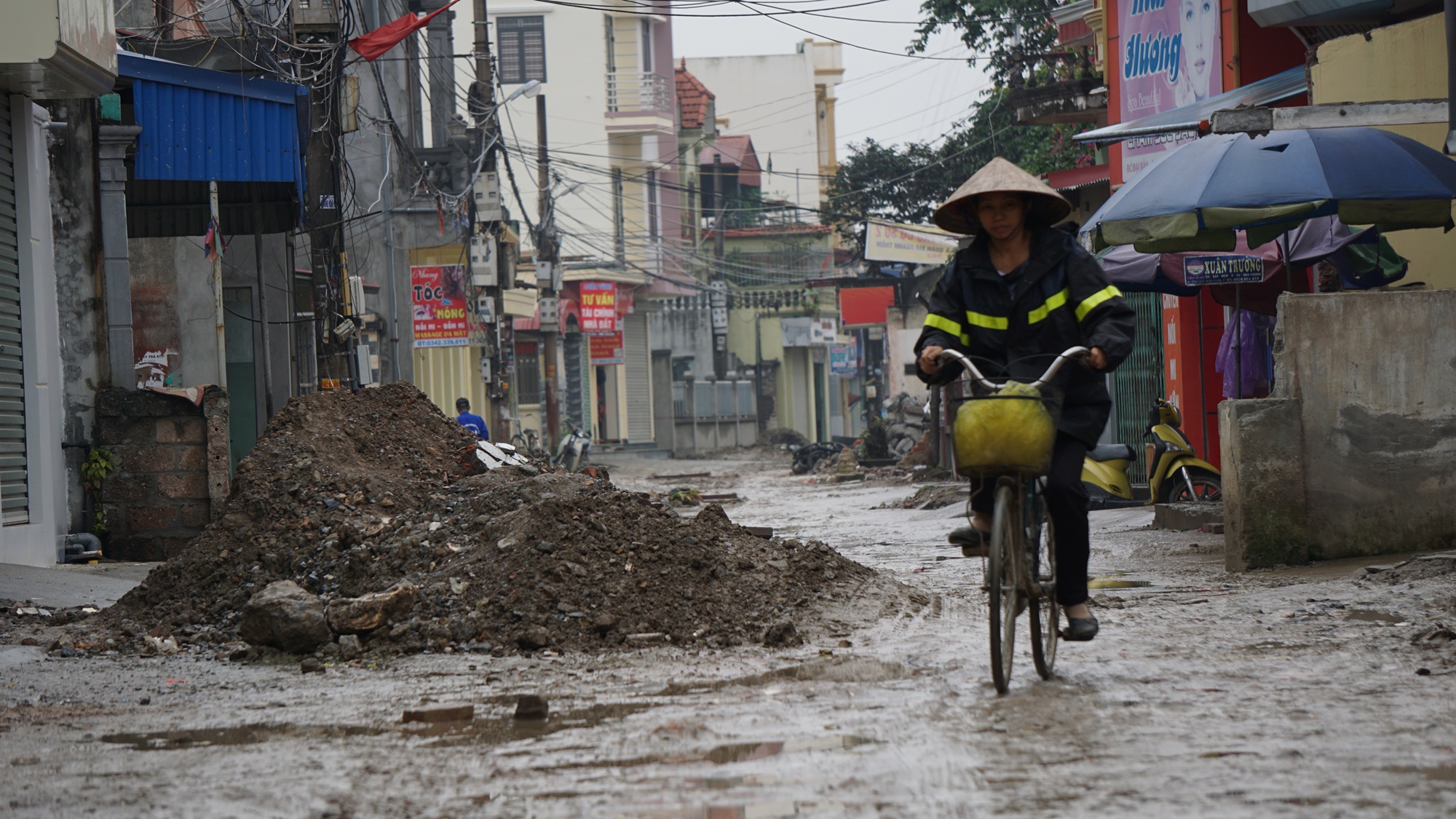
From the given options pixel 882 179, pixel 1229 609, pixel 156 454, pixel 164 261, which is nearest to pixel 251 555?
pixel 156 454

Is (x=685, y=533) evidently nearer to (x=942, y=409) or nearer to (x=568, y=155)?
(x=942, y=409)

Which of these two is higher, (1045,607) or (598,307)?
(598,307)

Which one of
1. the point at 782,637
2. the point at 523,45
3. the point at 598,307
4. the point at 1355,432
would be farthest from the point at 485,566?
the point at 523,45

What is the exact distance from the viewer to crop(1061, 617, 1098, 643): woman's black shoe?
17.6ft

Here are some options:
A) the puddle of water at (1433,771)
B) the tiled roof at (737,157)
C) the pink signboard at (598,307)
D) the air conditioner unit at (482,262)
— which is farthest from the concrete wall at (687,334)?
the puddle of water at (1433,771)

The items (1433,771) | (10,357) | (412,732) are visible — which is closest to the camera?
(1433,771)

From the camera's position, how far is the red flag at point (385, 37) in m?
17.6

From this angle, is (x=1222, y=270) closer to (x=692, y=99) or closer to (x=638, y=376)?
(x=638, y=376)

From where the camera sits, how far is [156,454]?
12.0 metres

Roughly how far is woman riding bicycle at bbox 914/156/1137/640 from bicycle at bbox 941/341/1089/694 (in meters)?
0.08

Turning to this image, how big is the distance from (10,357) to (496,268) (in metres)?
20.4

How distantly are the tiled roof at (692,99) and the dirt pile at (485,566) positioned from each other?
46.4 metres

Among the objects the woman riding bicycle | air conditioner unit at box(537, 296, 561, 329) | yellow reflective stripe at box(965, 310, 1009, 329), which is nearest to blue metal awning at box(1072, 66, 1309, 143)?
the woman riding bicycle

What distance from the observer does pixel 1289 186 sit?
9617mm
